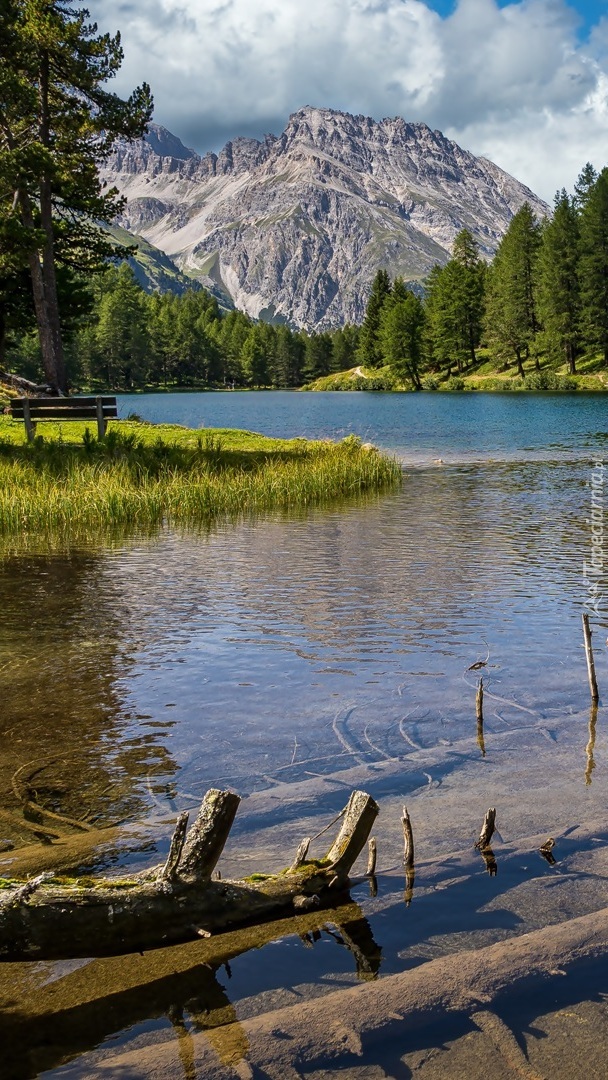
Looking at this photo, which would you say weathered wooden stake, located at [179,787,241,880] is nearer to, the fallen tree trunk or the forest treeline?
the fallen tree trunk

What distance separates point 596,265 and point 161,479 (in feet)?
315

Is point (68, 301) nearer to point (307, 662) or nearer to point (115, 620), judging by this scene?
point (115, 620)

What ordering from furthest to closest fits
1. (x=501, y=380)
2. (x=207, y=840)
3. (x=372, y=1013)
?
(x=501, y=380) < (x=207, y=840) < (x=372, y=1013)

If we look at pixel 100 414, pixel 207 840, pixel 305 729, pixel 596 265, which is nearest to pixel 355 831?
pixel 207 840

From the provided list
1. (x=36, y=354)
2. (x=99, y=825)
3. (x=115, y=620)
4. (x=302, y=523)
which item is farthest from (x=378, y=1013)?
(x=36, y=354)

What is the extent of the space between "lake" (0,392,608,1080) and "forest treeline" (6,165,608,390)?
4243cm

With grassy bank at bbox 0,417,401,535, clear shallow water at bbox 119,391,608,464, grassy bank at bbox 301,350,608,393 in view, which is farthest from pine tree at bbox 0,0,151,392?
grassy bank at bbox 301,350,608,393

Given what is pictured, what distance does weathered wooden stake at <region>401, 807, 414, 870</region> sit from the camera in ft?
17.4

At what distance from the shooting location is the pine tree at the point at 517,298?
384 ft

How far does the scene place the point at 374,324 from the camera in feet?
556

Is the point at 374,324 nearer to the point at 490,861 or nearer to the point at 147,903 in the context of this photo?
the point at 490,861

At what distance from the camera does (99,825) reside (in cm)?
652

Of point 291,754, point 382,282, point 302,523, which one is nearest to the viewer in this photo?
point 291,754

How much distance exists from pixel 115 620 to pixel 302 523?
1012cm
